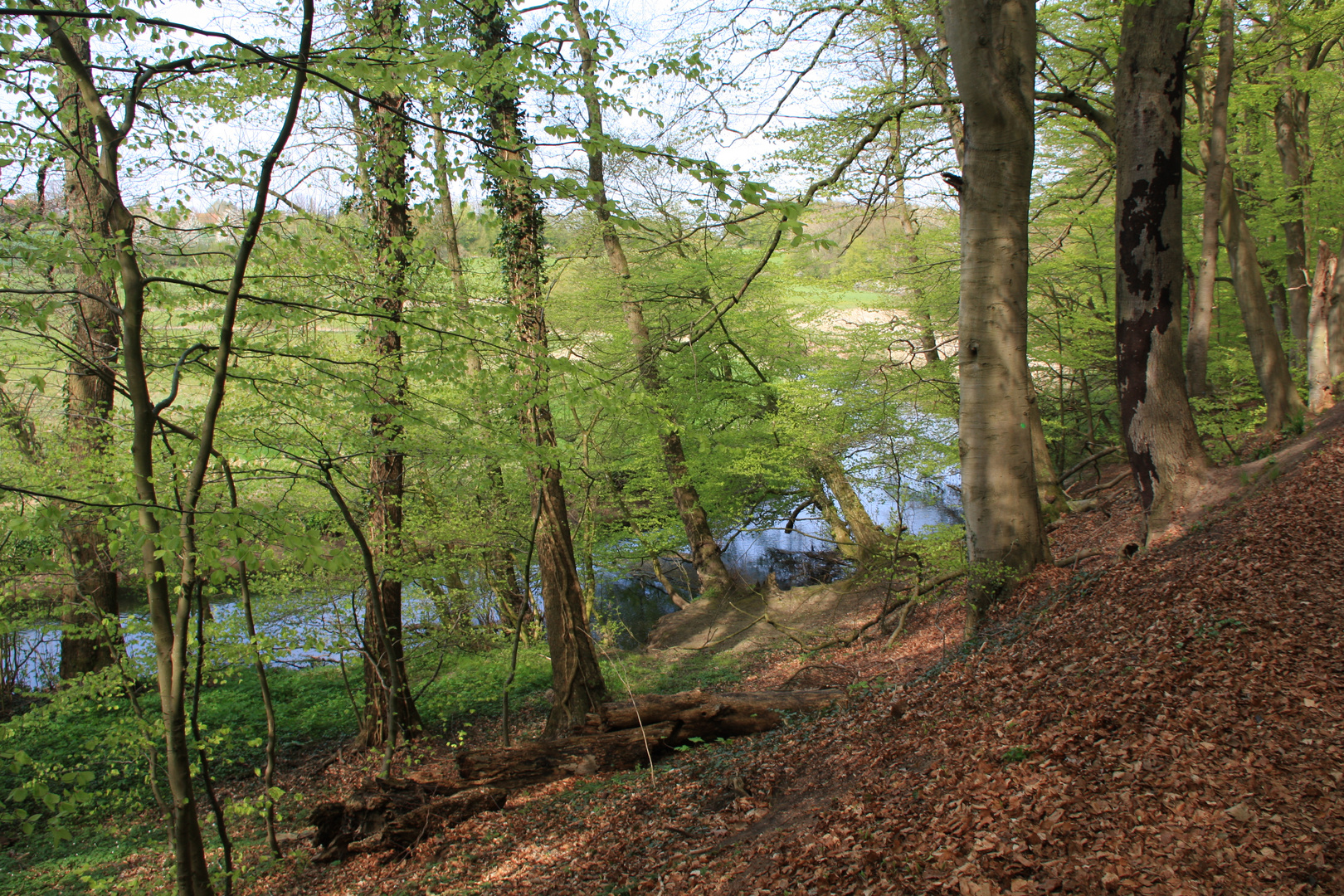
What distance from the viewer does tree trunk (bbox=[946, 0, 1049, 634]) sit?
5.38 m

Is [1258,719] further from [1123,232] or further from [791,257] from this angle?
[791,257]

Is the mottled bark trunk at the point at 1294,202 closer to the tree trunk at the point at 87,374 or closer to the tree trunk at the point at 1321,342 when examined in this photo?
the tree trunk at the point at 1321,342

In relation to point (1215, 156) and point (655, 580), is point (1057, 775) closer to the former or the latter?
point (1215, 156)

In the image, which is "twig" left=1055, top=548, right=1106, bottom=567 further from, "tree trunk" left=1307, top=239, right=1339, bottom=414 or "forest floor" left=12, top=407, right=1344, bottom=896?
"tree trunk" left=1307, top=239, right=1339, bottom=414

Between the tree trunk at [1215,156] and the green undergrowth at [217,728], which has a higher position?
the tree trunk at [1215,156]

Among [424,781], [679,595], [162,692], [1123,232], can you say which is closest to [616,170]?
[679,595]

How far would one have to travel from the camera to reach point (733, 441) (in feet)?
49.2

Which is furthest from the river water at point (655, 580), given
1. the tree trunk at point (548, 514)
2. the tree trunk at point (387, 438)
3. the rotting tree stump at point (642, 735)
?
the rotting tree stump at point (642, 735)

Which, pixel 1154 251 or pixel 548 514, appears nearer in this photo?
pixel 1154 251

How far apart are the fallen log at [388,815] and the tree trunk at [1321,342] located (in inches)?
445

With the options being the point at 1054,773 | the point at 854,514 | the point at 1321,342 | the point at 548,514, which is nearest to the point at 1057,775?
the point at 1054,773

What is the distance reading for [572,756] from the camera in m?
6.34

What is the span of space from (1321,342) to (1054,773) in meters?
10.3

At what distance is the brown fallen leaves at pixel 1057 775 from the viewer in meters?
2.39
